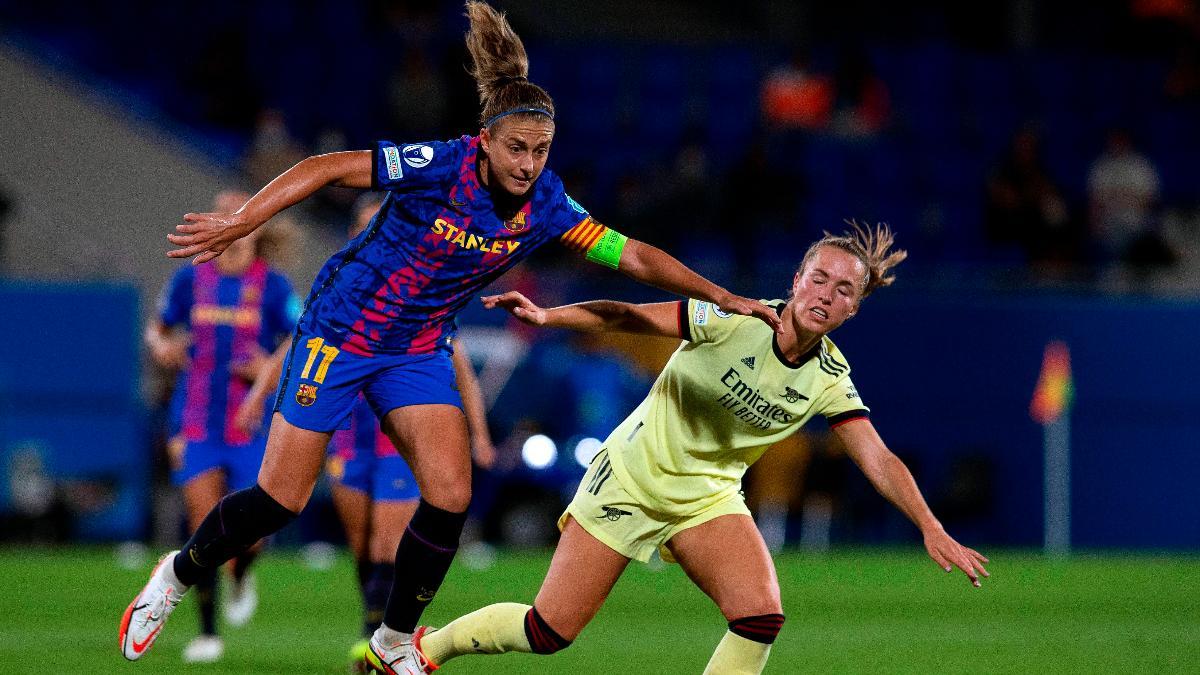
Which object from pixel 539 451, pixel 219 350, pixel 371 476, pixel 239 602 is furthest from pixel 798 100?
pixel 371 476

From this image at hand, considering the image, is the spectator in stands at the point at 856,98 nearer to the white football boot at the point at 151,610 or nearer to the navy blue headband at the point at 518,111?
the navy blue headband at the point at 518,111

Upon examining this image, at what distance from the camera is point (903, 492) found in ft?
20.1

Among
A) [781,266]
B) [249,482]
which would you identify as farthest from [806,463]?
[249,482]

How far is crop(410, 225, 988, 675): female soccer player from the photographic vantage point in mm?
6172

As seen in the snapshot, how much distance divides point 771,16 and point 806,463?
310 inches

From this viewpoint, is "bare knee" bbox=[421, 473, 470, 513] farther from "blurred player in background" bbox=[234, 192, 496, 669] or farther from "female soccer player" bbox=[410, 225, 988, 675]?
"blurred player in background" bbox=[234, 192, 496, 669]

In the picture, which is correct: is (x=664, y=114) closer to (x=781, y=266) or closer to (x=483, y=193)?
(x=781, y=266)

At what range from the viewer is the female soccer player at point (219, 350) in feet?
29.0

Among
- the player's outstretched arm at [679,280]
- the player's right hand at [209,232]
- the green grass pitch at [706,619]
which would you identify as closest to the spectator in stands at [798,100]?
the green grass pitch at [706,619]

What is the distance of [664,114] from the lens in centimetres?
1981

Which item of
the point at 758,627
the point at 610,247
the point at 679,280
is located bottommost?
the point at 758,627

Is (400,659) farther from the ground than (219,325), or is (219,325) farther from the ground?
(219,325)

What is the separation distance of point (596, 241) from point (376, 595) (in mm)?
2129

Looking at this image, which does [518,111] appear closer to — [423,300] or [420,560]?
[423,300]
